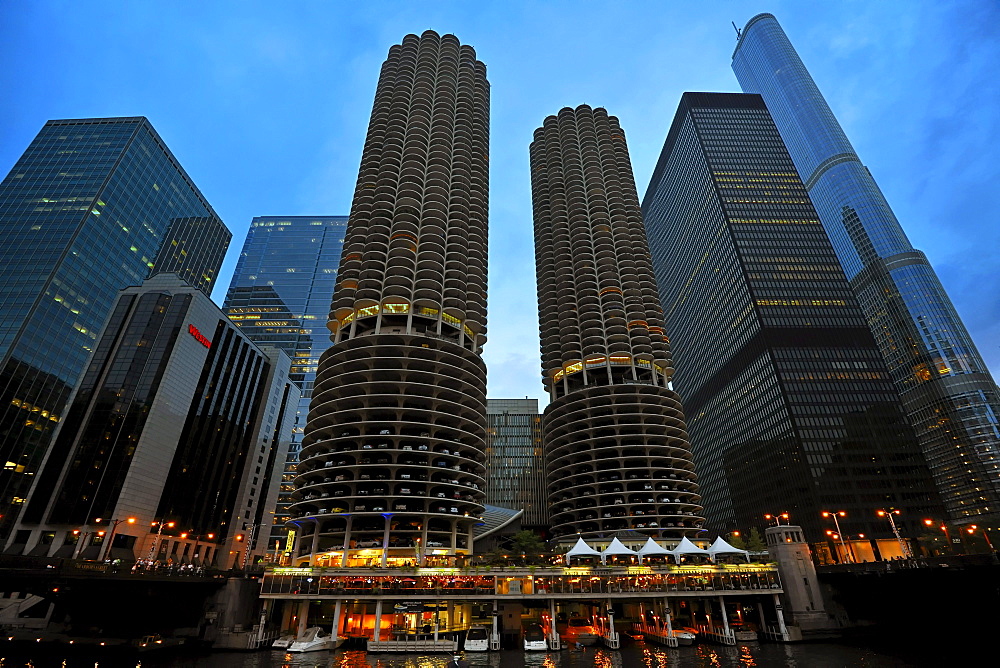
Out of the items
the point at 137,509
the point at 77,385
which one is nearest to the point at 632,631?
the point at 137,509

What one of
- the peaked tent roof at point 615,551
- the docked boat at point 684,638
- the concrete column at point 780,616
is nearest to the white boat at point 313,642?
the peaked tent roof at point 615,551

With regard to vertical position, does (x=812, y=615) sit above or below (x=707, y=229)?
below

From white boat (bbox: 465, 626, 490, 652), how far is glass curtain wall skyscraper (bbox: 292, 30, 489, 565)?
20.5 metres

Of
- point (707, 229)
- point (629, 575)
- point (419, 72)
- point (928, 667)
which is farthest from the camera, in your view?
point (707, 229)

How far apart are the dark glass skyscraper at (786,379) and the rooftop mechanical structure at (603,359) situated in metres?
41.8

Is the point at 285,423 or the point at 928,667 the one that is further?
the point at 285,423

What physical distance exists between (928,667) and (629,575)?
3038 centimetres

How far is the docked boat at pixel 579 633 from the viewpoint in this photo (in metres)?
64.8

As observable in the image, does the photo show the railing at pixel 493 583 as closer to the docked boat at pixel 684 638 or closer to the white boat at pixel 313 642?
the white boat at pixel 313 642

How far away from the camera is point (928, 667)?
45.6m

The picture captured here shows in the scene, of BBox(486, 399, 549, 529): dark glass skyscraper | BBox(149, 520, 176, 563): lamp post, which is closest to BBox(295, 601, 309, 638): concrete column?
BBox(149, 520, 176, 563): lamp post

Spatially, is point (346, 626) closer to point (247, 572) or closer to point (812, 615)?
point (247, 572)

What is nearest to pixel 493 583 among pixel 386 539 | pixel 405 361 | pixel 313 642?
pixel 313 642

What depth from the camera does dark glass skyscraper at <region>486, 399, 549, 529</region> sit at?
18162 centimetres
